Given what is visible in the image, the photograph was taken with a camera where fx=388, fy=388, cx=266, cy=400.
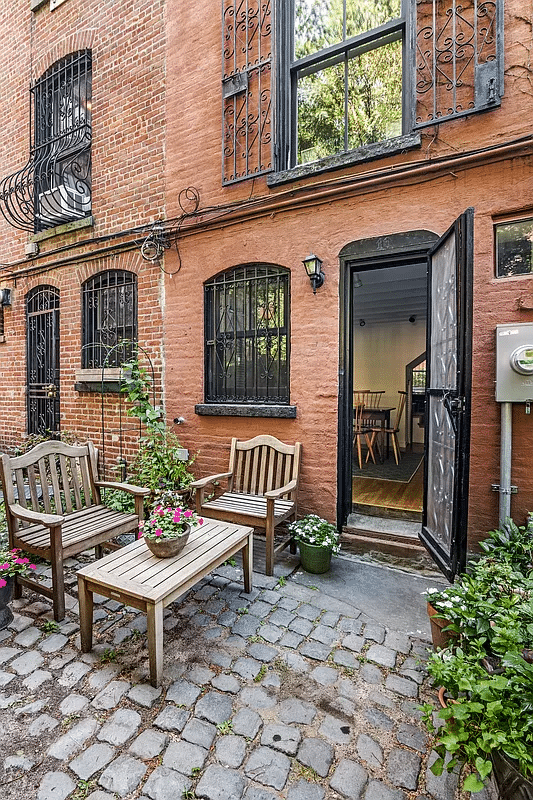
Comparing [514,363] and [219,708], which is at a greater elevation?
[514,363]

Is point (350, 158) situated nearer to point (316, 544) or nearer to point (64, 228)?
point (316, 544)

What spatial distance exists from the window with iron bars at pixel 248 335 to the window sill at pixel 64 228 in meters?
2.22

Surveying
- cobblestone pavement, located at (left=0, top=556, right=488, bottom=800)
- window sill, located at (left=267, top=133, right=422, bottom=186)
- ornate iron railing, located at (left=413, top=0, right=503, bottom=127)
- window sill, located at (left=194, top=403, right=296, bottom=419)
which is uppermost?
ornate iron railing, located at (left=413, top=0, right=503, bottom=127)

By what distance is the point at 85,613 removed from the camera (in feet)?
7.34

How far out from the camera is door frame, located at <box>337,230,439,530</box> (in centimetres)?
339

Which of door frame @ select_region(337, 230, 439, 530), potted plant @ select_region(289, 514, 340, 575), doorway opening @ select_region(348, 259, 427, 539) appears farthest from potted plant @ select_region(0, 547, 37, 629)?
doorway opening @ select_region(348, 259, 427, 539)

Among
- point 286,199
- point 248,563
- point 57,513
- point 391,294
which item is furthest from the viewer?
point 391,294

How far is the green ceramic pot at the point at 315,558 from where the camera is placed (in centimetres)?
→ 318

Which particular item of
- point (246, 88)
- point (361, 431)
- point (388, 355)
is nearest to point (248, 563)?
point (361, 431)

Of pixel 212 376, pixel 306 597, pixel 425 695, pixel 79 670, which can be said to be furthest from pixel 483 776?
pixel 212 376

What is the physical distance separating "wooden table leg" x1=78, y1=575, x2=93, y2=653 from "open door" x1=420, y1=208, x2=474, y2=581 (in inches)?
88.4

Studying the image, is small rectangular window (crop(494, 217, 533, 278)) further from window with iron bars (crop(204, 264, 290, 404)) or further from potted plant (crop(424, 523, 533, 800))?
potted plant (crop(424, 523, 533, 800))

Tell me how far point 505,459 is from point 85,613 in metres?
3.01

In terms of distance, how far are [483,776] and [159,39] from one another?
6.71 meters
